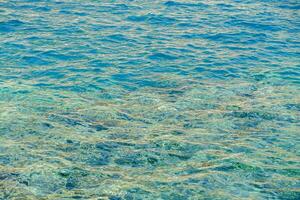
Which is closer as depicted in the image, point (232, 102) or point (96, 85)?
point (232, 102)

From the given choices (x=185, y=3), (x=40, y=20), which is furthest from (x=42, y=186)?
(x=185, y=3)

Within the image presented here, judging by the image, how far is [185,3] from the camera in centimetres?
2028

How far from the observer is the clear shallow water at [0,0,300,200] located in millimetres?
8484

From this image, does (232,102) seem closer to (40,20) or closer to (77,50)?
(77,50)

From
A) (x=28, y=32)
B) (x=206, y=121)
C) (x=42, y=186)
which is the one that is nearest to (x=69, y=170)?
(x=42, y=186)

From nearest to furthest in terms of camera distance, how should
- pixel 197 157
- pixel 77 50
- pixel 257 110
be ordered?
pixel 197 157 < pixel 257 110 < pixel 77 50

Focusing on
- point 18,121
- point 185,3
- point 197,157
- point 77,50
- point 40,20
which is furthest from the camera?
point 185,3

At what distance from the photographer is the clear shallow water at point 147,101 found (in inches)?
334

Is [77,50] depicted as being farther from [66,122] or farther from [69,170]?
[69,170]

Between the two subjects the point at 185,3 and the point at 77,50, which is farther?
the point at 185,3

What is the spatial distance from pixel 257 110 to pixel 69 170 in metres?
4.93

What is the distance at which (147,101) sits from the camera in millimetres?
11844

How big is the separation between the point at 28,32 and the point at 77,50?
2.34 meters

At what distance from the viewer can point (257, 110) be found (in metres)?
11.4
